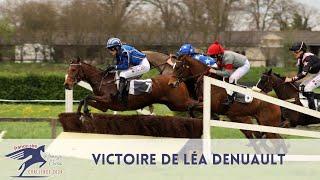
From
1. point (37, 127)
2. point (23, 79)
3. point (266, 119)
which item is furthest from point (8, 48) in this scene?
point (266, 119)

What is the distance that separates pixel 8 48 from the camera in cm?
3897

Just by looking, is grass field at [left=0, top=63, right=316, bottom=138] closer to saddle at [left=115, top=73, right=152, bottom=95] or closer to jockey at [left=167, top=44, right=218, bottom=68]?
saddle at [left=115, top=73, right=152, bottom=95]

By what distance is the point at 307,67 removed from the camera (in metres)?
9.24

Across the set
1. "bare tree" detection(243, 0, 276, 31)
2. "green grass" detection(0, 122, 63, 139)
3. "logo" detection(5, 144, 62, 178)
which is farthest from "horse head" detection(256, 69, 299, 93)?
"bare tree" detection(243, 0, 276, 31)

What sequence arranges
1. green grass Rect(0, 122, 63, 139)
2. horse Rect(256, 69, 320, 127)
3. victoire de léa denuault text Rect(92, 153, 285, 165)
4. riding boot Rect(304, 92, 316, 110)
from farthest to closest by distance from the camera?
green grass Rect(0, 122, 63, 139), horse Rect(256, 69, 320, 127), riding boot Rect(304, 92, 316, 110), victoire de léa denuault text Rect(92, 153, 285, 165)

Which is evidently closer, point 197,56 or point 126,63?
point 197,56

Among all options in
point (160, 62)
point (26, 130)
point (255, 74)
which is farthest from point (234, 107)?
point (255, 74)

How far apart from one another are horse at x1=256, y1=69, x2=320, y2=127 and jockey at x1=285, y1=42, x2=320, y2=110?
23 centimetres

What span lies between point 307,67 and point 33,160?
4.47 meters

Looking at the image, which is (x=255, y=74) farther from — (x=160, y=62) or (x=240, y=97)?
(x=240, y=97)

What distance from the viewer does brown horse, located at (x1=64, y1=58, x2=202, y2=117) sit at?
30.3 feet

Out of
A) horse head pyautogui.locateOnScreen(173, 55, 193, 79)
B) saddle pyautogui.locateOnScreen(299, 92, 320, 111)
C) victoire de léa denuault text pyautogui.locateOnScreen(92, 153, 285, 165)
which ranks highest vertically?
horse head pyautogui.locateOnScreen(173, 55, 193, 79)

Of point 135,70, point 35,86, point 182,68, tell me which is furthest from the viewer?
point 35,86

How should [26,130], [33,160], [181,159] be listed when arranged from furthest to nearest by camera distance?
[26,130] < [181,159] < [33,160]
